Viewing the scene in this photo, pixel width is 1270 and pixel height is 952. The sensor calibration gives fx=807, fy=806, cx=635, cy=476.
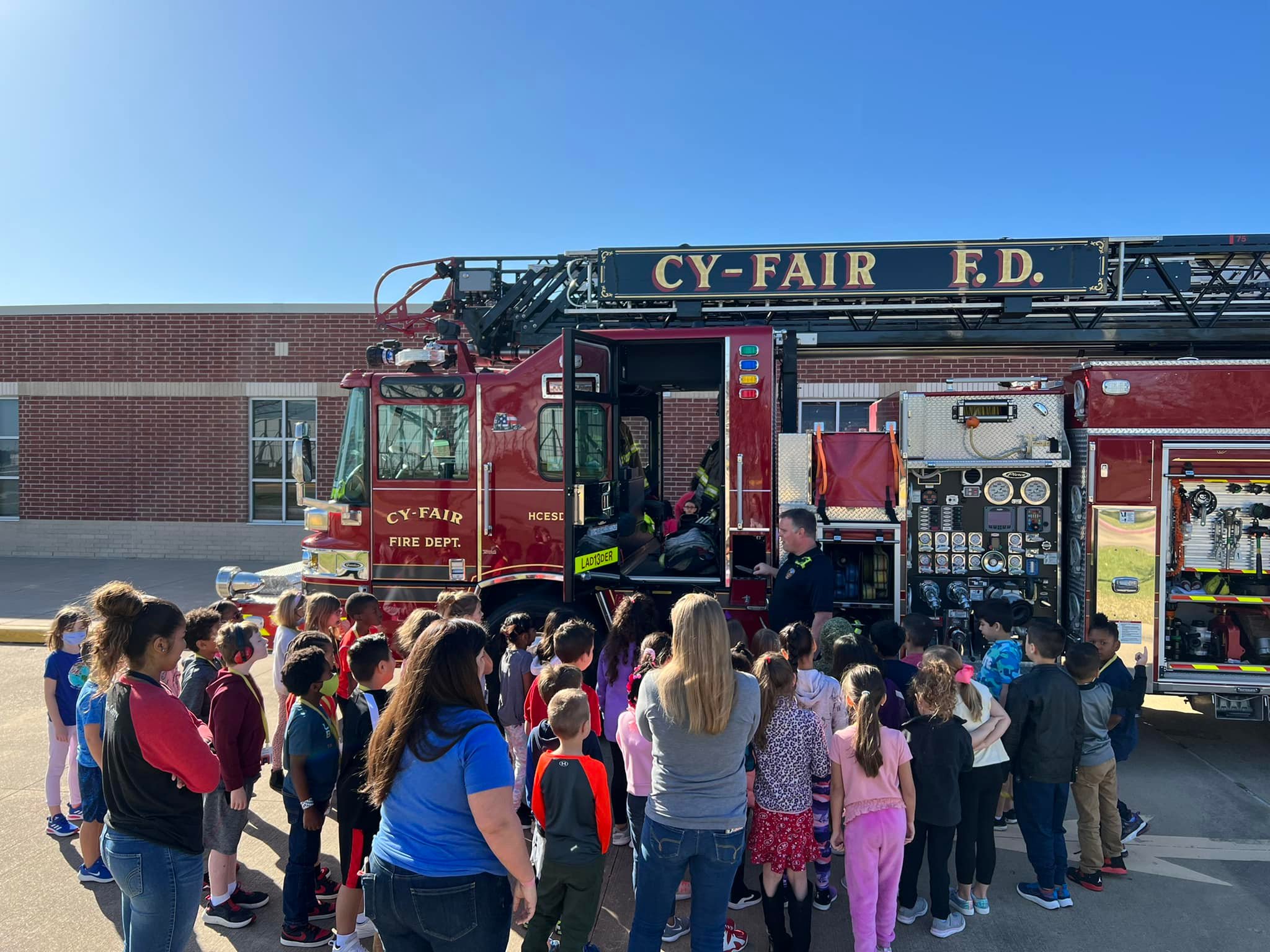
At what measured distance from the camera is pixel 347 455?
6773mm

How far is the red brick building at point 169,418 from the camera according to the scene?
1529cm

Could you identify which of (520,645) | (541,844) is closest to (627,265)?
(520,645)

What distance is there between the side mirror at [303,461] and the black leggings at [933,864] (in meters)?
5.17

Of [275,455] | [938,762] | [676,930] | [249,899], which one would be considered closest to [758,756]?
[938,762]

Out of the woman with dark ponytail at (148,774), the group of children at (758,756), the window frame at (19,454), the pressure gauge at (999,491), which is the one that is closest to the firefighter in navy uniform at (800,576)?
the group of children at (758,756)

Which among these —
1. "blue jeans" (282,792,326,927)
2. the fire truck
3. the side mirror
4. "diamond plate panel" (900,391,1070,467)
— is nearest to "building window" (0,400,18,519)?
the fire truck

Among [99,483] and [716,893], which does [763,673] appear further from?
[99,483]

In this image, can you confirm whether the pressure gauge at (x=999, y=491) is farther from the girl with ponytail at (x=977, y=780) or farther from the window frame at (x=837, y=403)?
the window frame at (x=837, y=403)

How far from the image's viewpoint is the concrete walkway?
10.6 m

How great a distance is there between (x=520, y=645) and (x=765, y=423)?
105 inches

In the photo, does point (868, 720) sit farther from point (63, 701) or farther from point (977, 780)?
point (63, 701)

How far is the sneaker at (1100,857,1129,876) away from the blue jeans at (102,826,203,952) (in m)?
4.40

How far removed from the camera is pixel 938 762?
143 inches

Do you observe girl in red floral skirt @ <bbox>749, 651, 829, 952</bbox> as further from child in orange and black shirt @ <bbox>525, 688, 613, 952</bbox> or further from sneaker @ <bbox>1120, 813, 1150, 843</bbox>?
sneaker @ <bbox>1120, 813, 1150, 843</bbox>
